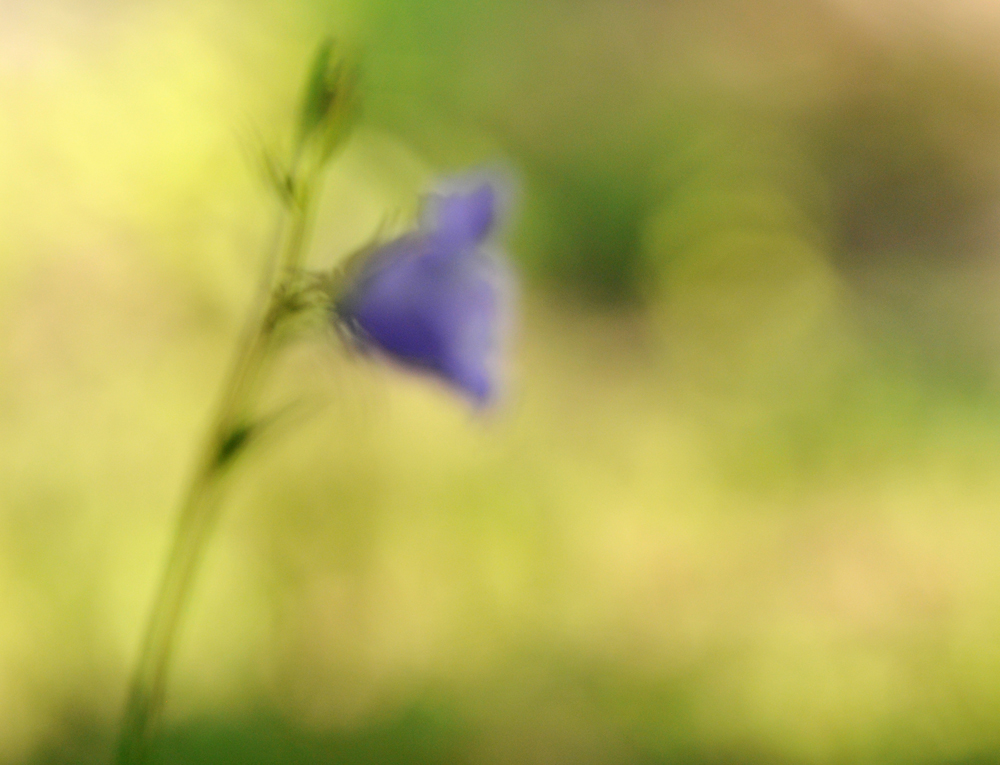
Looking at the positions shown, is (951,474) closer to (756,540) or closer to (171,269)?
(756,540)

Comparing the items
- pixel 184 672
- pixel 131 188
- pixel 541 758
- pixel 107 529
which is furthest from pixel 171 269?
pixel 541 758

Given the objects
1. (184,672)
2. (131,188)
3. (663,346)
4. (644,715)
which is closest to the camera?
(184,672)

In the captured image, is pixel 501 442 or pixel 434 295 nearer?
pixel 434 295

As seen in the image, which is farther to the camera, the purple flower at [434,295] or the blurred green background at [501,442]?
the blurred green background at [501,442]

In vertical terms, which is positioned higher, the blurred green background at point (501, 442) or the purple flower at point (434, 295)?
the blurred green background at point (501, 442)

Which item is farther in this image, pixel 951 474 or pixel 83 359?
pixel 951 474
